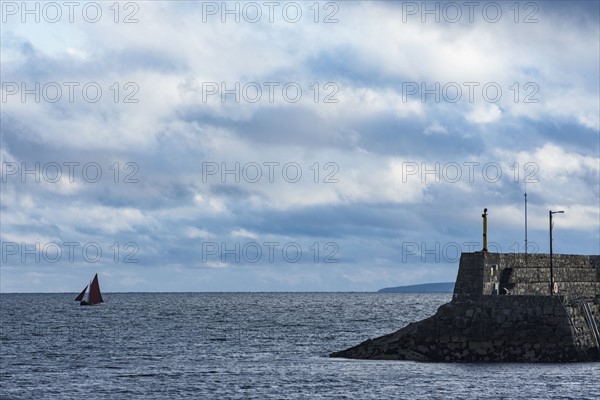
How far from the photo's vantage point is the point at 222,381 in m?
49.0

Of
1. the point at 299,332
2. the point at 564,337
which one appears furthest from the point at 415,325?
the point at 299,332

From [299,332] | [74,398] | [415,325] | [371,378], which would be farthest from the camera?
[299,332]

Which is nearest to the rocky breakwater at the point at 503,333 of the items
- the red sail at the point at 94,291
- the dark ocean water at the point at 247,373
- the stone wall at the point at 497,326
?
the stone wall at the point at 497,326

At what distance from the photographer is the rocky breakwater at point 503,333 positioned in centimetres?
4978

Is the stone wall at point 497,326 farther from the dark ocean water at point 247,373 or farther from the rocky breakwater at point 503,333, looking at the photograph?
the dark ocean water at point 247,373

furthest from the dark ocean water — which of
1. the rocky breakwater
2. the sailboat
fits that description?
the sailboat

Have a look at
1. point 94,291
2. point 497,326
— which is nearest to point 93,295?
point 94,291

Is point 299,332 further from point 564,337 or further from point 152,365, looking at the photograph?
point 564,337

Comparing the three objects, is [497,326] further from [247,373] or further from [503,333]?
[247,373]

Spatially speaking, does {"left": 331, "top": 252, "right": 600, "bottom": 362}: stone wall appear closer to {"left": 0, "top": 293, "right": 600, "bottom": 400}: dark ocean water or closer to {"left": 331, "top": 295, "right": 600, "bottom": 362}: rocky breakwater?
{"left": 331, "top": 295, "right": 600, "bottom": 362}: rocky breakwater

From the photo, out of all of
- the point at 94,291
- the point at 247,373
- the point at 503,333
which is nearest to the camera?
the point at 503,333

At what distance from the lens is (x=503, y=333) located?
50.3m

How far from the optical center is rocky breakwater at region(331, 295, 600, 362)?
163 ft

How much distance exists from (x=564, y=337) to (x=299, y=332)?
130ft
